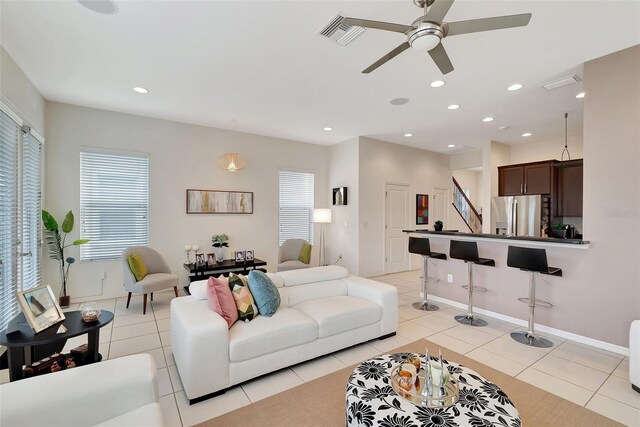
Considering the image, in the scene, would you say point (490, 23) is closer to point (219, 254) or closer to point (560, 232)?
point (560, 232)

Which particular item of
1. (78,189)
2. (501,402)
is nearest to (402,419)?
(501,402)

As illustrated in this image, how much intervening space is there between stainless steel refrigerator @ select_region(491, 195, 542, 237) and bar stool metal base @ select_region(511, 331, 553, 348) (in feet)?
10.1

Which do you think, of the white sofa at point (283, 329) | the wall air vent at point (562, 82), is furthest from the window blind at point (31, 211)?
the wall air vent at point (562, 82)

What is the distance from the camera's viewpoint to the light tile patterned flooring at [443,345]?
2131mm

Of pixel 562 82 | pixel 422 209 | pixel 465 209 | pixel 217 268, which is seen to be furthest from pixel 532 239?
pixel 465 209

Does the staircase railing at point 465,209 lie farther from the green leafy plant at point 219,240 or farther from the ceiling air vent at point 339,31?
the ceiling air vent at point 339,31

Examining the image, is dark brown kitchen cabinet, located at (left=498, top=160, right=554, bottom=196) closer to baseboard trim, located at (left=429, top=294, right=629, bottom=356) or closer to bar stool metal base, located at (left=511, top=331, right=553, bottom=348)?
baseboard trim, located at (left=429, top=294, right=629, bottom=356)

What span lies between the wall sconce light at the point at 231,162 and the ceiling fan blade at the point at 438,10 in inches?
170

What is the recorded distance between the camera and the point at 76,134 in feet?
14.4

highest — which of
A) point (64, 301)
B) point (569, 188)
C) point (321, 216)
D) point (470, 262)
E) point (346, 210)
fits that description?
point (569, 188)

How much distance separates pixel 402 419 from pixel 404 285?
4.41 metres

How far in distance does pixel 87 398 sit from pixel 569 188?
7234mm

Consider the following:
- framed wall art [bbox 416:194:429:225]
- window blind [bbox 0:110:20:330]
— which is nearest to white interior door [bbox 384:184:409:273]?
framed wall art [bbox 416:194:429:225]

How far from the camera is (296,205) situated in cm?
653
